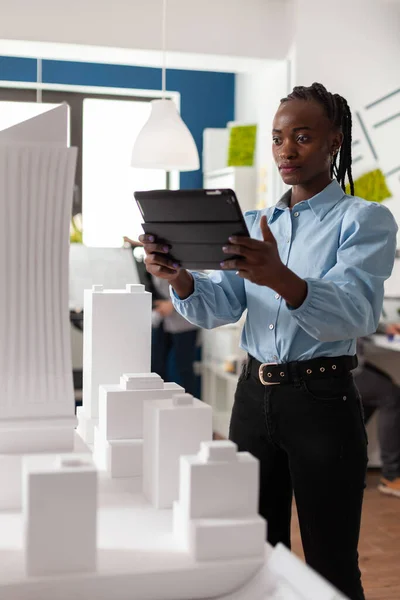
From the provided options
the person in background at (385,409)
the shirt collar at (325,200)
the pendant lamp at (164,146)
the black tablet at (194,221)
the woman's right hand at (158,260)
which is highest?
Result: the pendant lamp at (164,146)

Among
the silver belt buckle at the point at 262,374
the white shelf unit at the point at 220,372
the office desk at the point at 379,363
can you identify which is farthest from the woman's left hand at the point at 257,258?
the white shelf unit at the point at 220,372

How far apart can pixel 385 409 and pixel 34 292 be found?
3.21 m

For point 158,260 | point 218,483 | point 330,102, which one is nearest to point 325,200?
point 330,102

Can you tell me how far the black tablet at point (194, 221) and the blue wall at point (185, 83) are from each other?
4924 millimetres

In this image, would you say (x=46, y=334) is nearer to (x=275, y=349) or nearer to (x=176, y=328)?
(x=275, y=349)

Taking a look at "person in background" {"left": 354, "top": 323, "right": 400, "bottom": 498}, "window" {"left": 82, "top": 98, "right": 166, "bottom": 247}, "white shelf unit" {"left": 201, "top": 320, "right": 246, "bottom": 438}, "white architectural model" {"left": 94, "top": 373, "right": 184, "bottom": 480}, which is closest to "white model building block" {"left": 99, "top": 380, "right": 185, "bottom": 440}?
"white architectural model" {"left": 94, "top": 373, "right": 184, "bottom": 480}

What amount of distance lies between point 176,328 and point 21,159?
166 inches

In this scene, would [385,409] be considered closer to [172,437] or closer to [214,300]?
[214,300]

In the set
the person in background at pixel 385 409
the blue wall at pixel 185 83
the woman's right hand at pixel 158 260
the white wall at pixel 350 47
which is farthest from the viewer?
the blue wall at pixel 185 83

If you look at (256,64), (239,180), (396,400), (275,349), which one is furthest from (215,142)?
(275,349)

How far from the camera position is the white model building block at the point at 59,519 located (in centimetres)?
92

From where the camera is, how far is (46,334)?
1.26 m

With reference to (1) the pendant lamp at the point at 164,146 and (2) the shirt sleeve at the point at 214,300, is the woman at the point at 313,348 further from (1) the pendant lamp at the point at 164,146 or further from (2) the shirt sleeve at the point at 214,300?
(1) the pendant lamp at the point at 164,146

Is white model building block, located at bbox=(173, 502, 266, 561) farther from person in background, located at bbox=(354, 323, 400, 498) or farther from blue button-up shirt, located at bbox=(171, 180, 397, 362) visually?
person in background, located at bbox=(354, 323, 400, 498)
